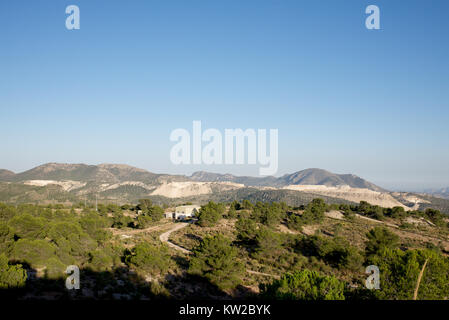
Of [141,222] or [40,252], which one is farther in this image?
[141,222]

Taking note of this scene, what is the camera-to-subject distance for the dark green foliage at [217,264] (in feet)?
74.0

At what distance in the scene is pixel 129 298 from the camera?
17.5 meters

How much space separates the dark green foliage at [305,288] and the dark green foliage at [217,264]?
766cm

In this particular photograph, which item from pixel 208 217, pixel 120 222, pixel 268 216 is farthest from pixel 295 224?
pixel 120 222

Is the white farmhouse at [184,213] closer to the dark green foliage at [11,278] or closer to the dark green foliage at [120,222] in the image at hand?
the dark green foliage at [120,222]

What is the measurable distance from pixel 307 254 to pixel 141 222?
32.2m

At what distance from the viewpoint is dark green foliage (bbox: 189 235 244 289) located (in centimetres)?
2256

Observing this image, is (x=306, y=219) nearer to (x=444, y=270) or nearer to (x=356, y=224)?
(x=356, y=224)

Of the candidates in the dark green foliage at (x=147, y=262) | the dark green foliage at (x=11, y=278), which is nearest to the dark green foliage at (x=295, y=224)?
the dark green foliage at (x=147, y=262)

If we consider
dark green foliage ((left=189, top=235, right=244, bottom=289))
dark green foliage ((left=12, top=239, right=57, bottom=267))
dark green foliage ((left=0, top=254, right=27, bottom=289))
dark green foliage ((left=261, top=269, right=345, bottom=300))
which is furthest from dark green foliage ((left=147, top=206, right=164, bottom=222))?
dark green foliage ((left=261, top=269, right=345, bottom=300))

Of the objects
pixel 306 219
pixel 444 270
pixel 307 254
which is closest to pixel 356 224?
pixel 306 219

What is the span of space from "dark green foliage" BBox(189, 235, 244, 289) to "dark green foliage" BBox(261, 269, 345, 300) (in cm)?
766

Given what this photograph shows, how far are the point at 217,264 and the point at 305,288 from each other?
10.4m
